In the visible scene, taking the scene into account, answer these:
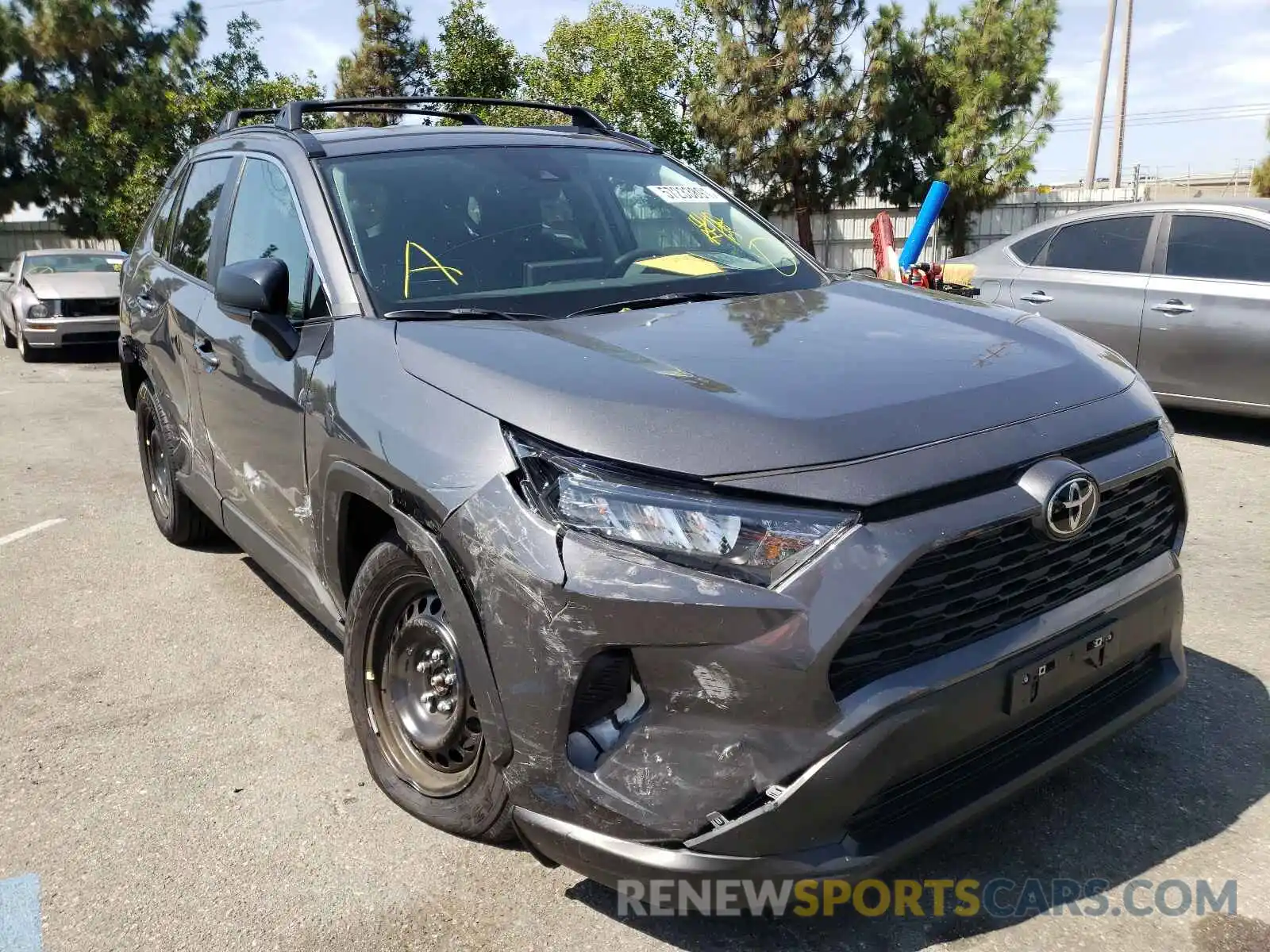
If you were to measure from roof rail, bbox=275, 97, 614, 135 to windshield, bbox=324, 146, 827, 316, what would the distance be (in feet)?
1.83

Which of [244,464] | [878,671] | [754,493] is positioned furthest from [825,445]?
[244,464]

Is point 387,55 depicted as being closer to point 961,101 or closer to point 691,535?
point 961,101

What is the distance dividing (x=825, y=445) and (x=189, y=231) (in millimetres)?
3485

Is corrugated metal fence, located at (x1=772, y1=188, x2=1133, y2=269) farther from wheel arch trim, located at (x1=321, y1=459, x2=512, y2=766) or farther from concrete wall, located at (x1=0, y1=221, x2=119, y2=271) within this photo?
concrete wall, located at (x1=0, y1=221, x2=119, y2=271)

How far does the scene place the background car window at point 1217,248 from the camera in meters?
6.50

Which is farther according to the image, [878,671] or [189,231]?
[189,231]

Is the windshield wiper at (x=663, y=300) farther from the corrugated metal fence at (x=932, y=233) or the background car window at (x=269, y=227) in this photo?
the corrugated metal fence at (x=932, y=233)

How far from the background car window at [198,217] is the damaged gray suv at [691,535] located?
111 centimetres

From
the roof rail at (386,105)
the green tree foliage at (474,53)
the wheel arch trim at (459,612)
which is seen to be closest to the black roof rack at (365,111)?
the roof rail at (386,105)

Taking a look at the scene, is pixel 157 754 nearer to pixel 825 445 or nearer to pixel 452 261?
pixel 452 261

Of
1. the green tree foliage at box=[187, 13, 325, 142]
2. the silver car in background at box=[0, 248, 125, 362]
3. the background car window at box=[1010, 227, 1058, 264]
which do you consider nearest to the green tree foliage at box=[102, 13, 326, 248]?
the green tree foliage at box=[187, 13, 325, 142]

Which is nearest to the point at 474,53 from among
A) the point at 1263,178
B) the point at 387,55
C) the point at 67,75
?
the point at 387,55

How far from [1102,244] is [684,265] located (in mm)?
5121

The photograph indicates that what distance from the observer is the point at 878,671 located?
1981mm
